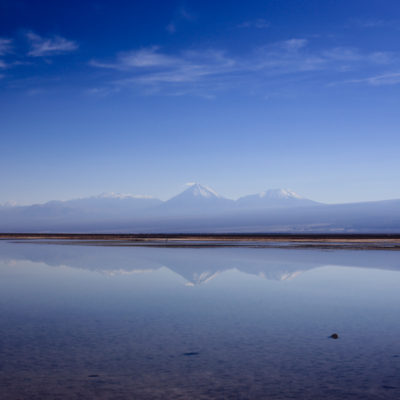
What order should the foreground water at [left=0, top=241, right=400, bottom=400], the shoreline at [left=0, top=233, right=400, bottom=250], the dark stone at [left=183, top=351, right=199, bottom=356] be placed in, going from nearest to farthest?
the foreground water at [left=0, top=241, right=400, bottom=400]
the dark stone at [left=183, top=351, right=199, bottom=356]
the shoreline at [left=0, top=233, right=400, bottom=250]

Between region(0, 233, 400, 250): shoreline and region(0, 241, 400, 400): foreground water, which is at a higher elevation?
region(0, 241, 400, 400): foreground water

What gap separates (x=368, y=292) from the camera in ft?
57.6

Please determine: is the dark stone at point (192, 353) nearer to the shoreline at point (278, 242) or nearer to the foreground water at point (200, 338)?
the foreground water at point (200, 338)

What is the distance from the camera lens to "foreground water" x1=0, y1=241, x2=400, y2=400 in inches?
298

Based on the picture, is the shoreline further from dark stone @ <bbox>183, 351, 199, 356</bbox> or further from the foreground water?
dark stone @ <bbox>183, 351, 199, 356</bbox>

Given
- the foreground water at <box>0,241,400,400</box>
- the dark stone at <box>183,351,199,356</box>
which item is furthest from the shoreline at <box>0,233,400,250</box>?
the dark stone at <box>183,351,199,356</box>

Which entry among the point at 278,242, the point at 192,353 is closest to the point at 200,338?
the point at 192,353

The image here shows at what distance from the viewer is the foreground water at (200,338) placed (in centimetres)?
757

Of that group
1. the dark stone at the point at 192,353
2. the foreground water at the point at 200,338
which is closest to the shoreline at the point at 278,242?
the foreground water at the point at 200,338

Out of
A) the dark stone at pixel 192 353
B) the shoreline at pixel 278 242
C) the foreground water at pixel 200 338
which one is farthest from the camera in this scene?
the shoreline at pixel 278 242

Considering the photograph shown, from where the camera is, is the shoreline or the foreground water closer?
the foreground water

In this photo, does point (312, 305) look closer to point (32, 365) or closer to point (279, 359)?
point (279, 359)

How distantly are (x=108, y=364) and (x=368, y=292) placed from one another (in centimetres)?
1208

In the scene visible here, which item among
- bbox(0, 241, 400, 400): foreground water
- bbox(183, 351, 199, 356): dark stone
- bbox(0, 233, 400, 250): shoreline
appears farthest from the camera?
bbox(0, 233, 400, 250): shoreline
